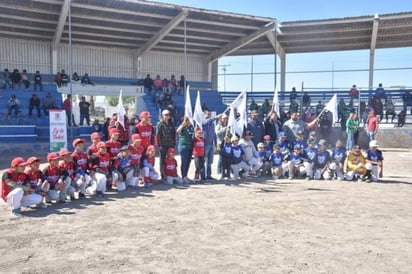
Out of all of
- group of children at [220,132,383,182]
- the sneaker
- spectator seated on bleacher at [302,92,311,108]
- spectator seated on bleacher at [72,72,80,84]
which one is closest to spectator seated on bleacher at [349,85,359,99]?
spectator seated on bleacher at [302,92,311,108]

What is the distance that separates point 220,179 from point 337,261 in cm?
674

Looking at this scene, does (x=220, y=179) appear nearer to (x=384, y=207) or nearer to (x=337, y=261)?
(x=384, y=207)

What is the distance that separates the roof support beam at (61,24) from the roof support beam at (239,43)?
11.0 metres

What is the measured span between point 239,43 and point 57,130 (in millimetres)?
15895

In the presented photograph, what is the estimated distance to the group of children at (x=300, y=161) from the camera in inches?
465

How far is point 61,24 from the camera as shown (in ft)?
75.6

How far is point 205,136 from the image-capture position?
11883mm

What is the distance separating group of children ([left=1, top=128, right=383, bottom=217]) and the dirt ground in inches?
18.0

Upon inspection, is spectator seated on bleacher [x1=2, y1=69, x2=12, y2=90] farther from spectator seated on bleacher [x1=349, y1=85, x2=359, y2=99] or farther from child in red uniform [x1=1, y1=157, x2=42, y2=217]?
spectator seated on bleacher [x1=349, y1=85, x2=359, y2=99]

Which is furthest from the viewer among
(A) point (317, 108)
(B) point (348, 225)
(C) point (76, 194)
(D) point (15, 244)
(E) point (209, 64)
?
(E) point (209, 64)

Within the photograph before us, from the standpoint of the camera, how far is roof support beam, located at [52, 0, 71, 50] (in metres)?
Answer: 21.0

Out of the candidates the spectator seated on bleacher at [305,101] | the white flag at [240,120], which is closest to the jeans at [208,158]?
the white flag at [240,120]

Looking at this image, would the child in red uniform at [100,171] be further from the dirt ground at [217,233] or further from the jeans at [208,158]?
the jeans at [208,158]

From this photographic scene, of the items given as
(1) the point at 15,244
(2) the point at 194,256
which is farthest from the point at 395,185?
(1) the point at 15,244
